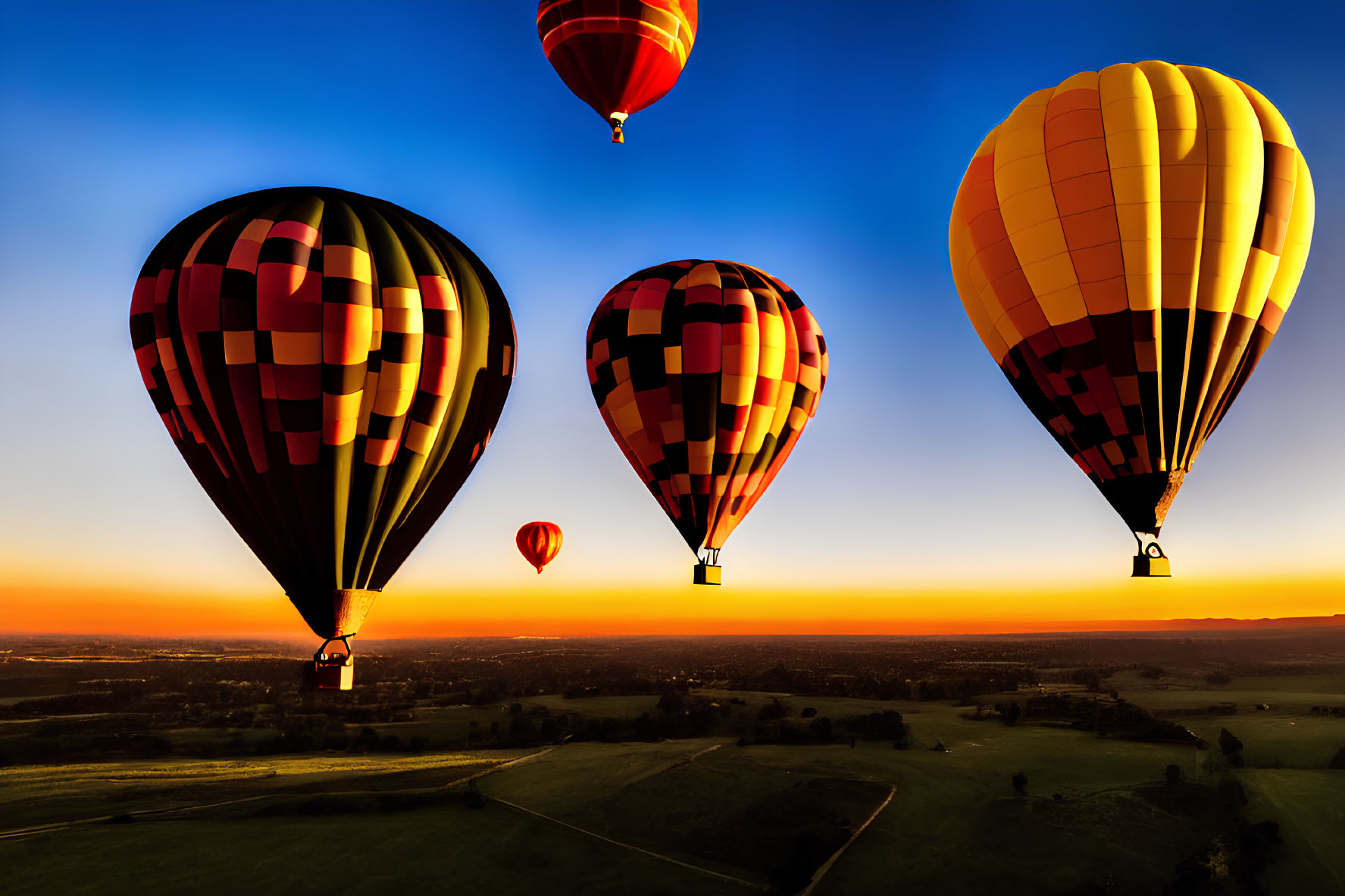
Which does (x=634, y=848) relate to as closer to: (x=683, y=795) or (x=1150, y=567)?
(x=683, y=795)

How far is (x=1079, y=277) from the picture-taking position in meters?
15.4

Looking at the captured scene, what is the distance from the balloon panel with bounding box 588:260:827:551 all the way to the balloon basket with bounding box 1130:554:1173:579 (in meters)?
8.91

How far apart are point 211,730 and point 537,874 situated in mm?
43044

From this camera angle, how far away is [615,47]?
659 inches

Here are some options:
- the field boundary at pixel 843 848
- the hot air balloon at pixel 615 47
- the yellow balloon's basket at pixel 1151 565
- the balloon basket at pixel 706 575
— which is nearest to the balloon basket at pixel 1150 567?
the yellow balloon's basket at pixel 1151 565

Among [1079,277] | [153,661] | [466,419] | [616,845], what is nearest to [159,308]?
[466,419]

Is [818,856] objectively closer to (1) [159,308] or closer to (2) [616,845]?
(2) [616,845]

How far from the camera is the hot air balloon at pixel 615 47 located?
16.7 m

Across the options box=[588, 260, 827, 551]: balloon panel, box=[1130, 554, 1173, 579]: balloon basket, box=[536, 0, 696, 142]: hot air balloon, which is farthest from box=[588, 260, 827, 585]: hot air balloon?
box=[1130, 554, 1173, 579]: balloon basket

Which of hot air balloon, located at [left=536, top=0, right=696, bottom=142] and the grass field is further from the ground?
A: hot air balloon, located at [left=536, top=0, right=696, bottom=142]

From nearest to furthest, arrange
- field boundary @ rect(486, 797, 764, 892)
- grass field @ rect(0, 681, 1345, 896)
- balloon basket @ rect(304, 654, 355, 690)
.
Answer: balloon basket @ rect(304, 654, 355, 690) < field boundary @ rect(486, 797, 764, 892) < grass field @ rect(0, 681, 1345, 896)

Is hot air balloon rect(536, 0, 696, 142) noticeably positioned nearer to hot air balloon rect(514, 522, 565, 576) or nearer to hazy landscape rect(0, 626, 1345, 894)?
hot air balloon rect(514, 522, 565, 576)

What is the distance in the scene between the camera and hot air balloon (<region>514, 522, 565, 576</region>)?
3997cm

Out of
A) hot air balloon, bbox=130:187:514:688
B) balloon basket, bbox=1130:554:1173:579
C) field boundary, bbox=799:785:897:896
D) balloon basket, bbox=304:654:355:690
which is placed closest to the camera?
balloon basket, bbox=304:654:355:690
